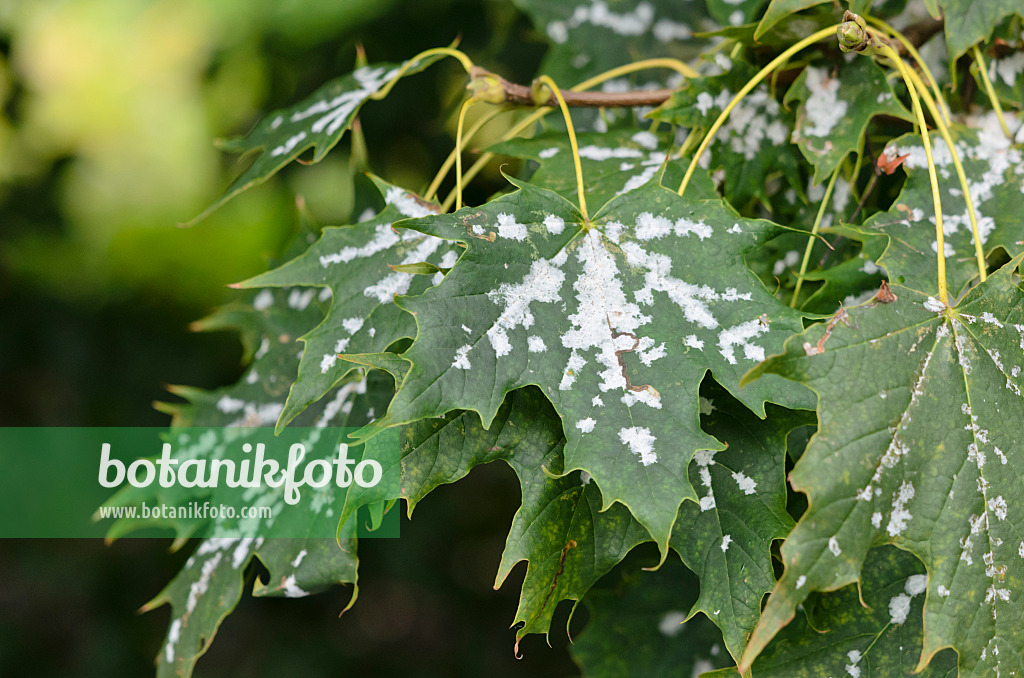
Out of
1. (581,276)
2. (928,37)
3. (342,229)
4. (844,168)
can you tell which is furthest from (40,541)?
(928,37)

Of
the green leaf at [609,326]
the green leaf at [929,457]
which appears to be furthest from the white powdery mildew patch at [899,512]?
the green leaf at [609,326]

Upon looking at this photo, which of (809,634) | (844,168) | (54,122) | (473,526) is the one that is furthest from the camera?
(473,526)

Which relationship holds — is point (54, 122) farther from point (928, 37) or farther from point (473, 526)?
point (928, 37)

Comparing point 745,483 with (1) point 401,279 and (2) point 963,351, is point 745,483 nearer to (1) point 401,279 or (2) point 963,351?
(2) point 963,351

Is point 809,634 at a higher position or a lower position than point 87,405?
higher

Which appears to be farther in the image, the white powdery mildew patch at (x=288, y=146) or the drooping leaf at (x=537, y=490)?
the white powdery mildew patch at (x=288, y=146)

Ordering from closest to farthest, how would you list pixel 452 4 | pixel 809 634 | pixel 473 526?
pixel 809 634
pixel 452 4
pixel 473 526

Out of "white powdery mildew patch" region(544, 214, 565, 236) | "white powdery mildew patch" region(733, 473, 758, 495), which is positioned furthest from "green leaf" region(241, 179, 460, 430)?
"white powdery mildew patch" region(733, 473, 758, 495)

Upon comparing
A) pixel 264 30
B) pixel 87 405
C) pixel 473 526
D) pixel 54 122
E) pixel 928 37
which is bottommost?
pixel 473 526

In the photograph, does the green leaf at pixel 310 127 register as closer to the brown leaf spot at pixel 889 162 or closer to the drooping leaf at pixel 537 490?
the drooping leaf at pixel 537 490
